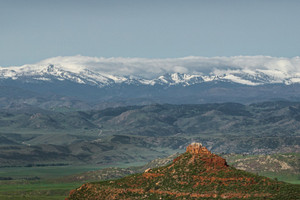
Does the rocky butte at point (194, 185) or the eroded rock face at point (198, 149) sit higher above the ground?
the eroded rock face at point (198, 149)

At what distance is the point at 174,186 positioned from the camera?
107625 mm

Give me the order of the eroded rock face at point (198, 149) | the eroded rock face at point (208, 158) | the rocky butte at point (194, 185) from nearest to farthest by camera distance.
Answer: the rocky butte at point (194, 185), the eroded rock face at point (208, 158), the eroded rock face at point (198, 149)

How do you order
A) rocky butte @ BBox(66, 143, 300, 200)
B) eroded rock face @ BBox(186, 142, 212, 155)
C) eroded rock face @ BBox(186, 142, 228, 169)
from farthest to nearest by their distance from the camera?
eroded rock face @ BBox(186, 142, 212, 155)
eroded rock face @ BBox(186, 142, 228, 169)
rocky butte @ BBox(66, 143, 300, 200)

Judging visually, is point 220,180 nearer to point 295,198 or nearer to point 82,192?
point 295,198

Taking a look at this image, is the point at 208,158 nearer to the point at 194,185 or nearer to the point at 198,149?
the point at 198,149

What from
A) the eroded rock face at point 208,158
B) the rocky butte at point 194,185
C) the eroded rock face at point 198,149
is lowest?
the rocky butte at point 194,185

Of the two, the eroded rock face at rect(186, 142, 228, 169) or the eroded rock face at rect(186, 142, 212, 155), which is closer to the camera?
the eroded rock face at rect(186, 142, 228, 169)

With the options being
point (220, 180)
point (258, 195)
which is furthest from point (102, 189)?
point (258, 195)

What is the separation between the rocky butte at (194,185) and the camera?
10156 cm

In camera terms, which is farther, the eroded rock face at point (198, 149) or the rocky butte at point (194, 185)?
the eroded rock face at point (198, 149)

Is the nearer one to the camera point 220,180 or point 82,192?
point 220,180

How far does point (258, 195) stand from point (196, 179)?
12.4 meters

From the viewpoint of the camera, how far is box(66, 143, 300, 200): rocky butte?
101562 mm

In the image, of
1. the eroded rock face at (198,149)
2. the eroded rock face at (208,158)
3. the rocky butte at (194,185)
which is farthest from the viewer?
the eroded rock face at (198,149)
